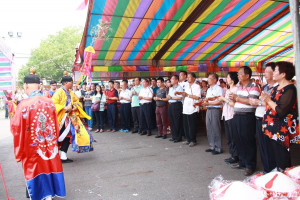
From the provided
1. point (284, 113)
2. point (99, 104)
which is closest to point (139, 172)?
point (284, 113)

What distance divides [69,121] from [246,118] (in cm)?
317

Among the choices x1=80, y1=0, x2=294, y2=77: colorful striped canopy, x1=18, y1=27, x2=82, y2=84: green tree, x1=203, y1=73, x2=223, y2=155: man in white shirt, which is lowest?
x1=203, y1=73, x2=223, y2=155: man in white shirt

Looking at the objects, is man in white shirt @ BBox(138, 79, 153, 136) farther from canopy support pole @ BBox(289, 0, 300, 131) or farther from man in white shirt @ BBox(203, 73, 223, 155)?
canopy support pole @ BBox(289, 0, 300, 131)

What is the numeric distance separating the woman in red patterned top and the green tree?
29607mm

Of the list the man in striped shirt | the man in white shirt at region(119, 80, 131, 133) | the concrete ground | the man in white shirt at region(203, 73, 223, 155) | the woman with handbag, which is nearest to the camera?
the concrete ground

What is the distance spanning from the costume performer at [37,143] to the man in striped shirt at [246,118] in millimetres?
Result: 2530

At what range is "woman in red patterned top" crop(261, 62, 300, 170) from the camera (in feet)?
7.90

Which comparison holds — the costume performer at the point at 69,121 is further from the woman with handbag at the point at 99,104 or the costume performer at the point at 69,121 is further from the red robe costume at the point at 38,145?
the woman with handbag at the point at 99,104

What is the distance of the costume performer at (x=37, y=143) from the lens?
266 cm

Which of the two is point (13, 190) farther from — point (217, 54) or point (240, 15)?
point (217, 54)

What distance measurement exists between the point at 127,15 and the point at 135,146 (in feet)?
12.4

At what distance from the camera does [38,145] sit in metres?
2.76

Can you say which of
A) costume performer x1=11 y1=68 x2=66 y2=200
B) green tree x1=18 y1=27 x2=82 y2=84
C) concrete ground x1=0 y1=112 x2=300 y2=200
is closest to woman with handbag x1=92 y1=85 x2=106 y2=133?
concrete ground x1=0 y1=112 x2=300 y2=200

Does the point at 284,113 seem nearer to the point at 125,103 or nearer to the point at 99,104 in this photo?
the point at 125,103
